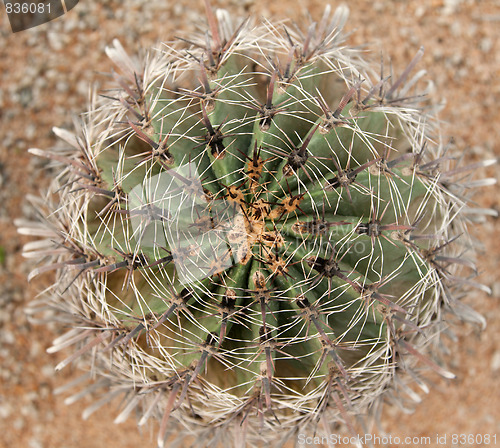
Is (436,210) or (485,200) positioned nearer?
(436,210)

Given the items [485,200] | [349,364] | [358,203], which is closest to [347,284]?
[358,203]

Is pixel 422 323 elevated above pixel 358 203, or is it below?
below

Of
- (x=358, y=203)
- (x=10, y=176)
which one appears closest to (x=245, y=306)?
(x=358, y=203)

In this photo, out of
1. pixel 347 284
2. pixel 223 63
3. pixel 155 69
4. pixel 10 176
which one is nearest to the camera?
pixel 347 284

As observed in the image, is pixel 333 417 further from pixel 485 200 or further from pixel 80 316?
pixel 485 200

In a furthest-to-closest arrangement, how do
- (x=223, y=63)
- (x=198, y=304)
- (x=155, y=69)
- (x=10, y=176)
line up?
1. (x=10, y=176)
2. (x=155, y=69)
3. (x=223, y=63)
4. (x=198, y=304)

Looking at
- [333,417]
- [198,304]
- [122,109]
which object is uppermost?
[122,109]
